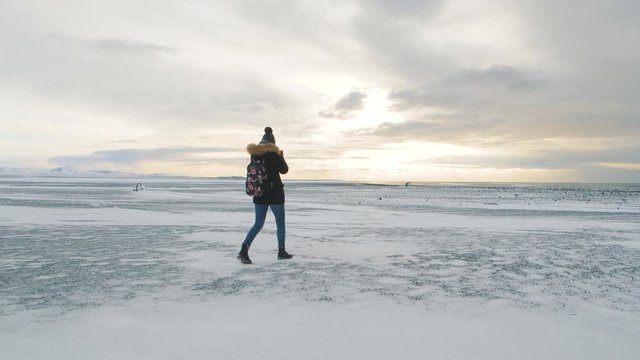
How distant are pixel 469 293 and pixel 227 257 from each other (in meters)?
4.07

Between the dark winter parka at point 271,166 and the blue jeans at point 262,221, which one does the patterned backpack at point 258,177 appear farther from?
the blue jeans at point 262,221

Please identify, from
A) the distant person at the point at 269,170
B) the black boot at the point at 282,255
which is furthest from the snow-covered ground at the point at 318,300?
the distant person at the point at 269,170

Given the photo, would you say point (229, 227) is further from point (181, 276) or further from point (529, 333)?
point (529, 333)

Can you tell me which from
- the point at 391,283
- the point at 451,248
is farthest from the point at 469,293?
the point at 451,248

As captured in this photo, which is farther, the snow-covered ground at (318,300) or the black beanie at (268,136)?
the black beanie at (268,136)

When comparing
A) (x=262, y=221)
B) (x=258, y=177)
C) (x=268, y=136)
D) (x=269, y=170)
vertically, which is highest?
(x=268, y=136)

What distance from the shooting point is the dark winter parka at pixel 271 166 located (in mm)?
7109

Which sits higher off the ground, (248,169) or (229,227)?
(248,169)

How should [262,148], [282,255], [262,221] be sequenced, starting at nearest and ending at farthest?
[262,148], [262,221], [282,255]

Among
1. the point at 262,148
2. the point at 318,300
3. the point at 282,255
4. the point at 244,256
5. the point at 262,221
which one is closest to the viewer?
the point at 318,300

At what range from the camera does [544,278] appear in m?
6.10

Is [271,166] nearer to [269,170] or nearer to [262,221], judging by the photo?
[269,170]

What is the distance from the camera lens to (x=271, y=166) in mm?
7137

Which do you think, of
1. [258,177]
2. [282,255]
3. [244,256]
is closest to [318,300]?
[244,256]
